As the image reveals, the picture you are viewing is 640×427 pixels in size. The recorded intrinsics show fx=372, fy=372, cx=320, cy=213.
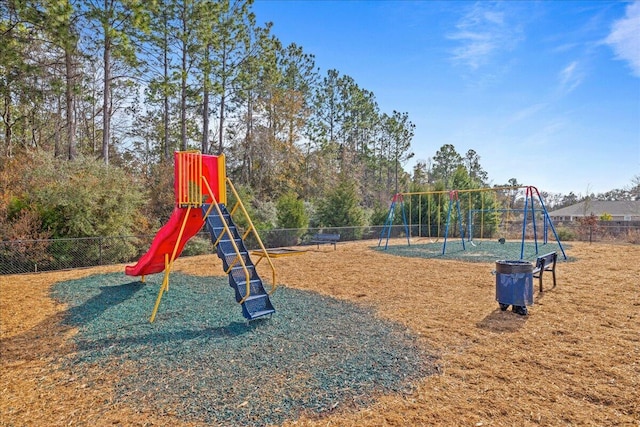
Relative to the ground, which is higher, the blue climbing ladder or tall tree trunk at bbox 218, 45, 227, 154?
tall tree trunk at bbox 218, 45, 227, 154

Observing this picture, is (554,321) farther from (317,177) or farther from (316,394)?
(317,177)

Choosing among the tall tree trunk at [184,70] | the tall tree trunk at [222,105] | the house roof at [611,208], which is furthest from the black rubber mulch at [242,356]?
the house roof at [611,208]

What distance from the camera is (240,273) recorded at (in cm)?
591

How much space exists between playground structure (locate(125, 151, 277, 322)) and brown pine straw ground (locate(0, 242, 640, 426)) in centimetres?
182

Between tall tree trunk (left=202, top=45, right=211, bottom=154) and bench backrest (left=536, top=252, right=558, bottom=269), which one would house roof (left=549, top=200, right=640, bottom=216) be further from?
tall tree trunk (left=202, top=45, right=211, bottom=154)

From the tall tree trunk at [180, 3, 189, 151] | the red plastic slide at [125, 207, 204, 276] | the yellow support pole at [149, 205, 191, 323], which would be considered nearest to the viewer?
the yellow support pole at [149, 205, 191, 323]

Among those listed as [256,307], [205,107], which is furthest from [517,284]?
[205,107]

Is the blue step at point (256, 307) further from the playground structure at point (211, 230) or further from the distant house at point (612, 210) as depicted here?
the distant house at point (612, 210)

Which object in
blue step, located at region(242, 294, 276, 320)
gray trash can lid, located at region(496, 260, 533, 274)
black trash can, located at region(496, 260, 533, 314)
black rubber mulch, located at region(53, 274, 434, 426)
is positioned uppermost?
gray trash can lid, located at region(496, 260, 533, 274)

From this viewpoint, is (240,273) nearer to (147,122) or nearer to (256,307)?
(256,307)

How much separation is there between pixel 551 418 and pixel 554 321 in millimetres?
3103

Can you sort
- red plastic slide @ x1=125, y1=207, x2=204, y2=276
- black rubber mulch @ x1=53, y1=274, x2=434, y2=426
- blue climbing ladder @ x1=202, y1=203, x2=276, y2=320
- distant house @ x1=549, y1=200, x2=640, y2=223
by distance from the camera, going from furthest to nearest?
distant house @ x1=549, y1=200, x2=640, y2=223, red plastic slide @ x1=125, y1=207, x2=204, y2=276, blue climbing ladder @ x1=202, y1=203, x2=276, y2=320, black rubber mulch @ x1=53, y1=274, x2=434, y2=426

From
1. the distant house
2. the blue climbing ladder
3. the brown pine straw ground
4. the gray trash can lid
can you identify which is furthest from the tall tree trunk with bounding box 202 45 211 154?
the distant house

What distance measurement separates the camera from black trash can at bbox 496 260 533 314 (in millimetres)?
5961
